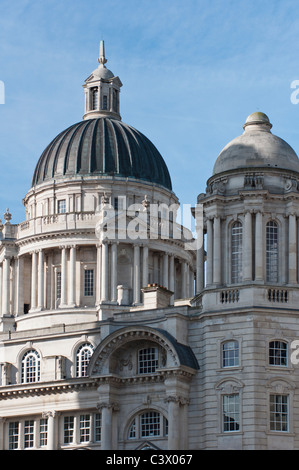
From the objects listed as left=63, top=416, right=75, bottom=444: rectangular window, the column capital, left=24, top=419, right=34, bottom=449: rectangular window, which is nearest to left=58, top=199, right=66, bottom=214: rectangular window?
left=24, top=419, right=34, bottom=449: rectangular window

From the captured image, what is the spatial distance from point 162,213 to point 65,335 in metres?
23.7

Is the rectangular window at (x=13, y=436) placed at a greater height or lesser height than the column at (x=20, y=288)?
lesser

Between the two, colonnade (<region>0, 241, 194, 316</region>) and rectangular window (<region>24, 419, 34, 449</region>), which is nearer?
rectangular window (<region>24, 419, 34, 449</region>)

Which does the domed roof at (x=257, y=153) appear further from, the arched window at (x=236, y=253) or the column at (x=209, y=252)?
the arched window at (x=236, y=253)

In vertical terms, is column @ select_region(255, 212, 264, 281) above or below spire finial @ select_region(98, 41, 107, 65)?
below

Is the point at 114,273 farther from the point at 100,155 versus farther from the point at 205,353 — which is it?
the point at 205,353

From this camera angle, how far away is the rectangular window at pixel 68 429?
82.3 meters

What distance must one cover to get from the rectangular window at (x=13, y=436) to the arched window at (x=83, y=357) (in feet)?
17.4

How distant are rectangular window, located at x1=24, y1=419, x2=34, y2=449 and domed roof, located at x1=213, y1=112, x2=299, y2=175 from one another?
19090mm

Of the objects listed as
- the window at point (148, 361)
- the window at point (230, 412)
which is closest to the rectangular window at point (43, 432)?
the window at point (148, 361)

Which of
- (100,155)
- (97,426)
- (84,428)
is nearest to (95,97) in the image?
(100,155)

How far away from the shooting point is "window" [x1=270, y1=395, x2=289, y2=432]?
75.1 meters

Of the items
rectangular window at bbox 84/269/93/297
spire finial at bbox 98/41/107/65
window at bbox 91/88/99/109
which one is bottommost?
rectangular window at bbox 84/269/93/297

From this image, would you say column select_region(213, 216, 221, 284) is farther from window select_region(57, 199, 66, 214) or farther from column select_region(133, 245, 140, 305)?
window select_region(57, 199, 66, 214)
